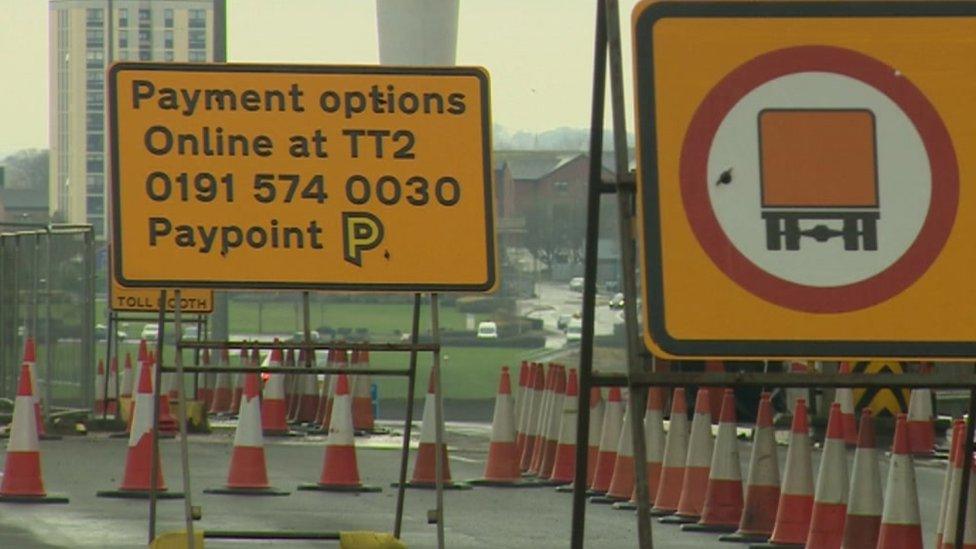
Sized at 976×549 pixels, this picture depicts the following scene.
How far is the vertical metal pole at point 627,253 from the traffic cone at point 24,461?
8.47 meters

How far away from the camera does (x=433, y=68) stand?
31.6 feet

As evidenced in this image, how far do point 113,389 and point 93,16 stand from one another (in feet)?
276

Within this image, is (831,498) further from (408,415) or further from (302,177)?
(302,177)

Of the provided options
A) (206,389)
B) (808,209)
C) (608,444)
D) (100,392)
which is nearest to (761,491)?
(608,444)

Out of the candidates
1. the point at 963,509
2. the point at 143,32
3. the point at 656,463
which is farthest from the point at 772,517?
the point at 143,32

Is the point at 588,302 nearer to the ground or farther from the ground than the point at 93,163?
nearer to the ground

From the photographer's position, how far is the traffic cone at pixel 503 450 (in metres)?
15.9

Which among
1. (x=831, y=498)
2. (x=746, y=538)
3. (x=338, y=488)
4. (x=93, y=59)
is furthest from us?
(x=93, y=59)

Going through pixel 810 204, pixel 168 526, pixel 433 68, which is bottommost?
pixel 168 526

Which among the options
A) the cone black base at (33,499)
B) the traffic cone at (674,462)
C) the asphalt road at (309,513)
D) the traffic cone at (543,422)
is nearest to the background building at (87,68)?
the asphalt road at (309,513)

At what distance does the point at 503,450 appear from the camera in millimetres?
16109

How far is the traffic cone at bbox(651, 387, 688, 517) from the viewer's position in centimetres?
1371

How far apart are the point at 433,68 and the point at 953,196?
3.97 metres

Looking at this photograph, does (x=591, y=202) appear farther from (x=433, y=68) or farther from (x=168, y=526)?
(x=168, y=526)
